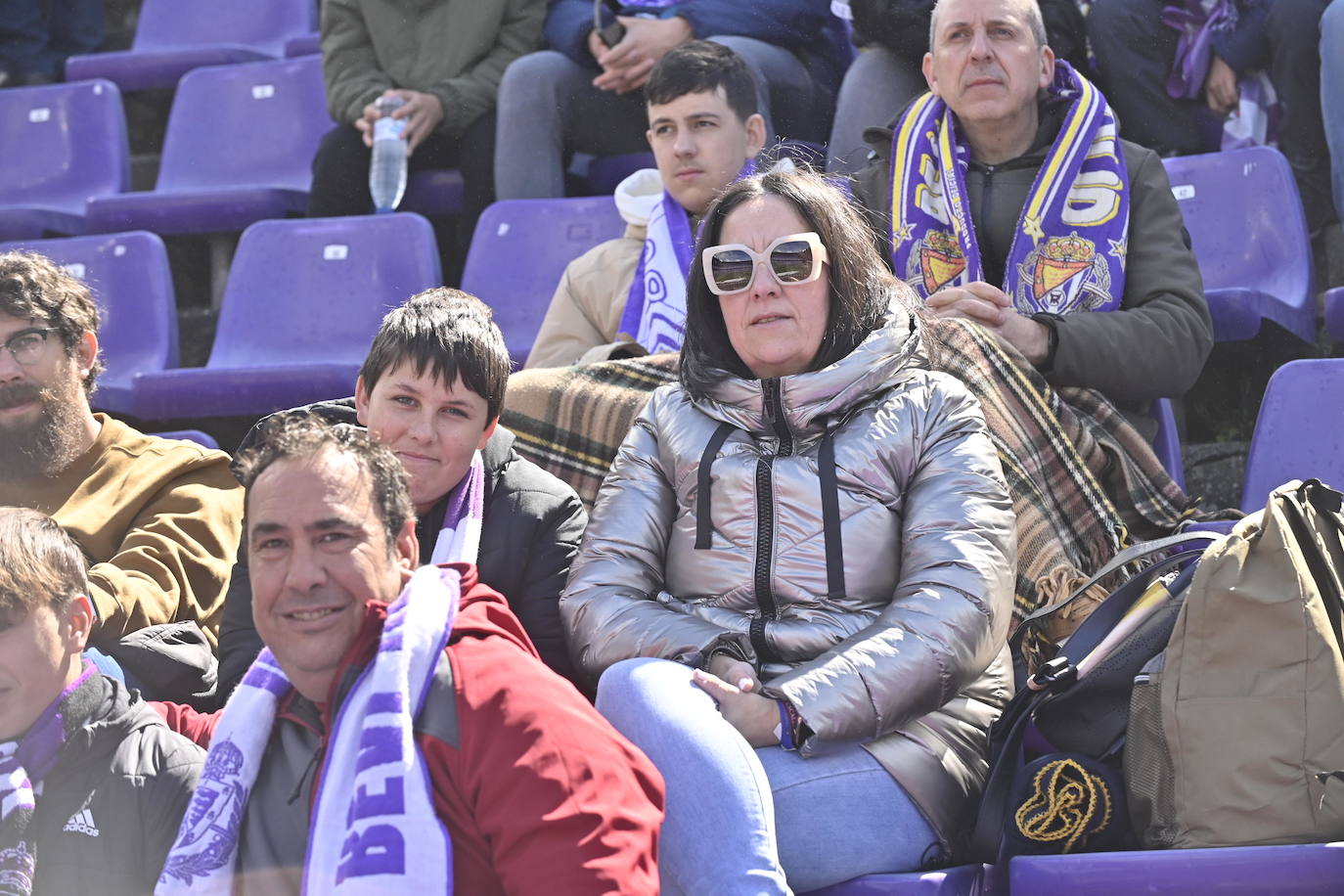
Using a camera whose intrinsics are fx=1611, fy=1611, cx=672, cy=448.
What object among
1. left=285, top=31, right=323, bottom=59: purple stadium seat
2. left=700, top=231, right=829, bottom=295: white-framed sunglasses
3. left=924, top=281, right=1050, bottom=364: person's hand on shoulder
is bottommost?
left=924, top=281, right=1050, bottom=364: person's hand on shoulder

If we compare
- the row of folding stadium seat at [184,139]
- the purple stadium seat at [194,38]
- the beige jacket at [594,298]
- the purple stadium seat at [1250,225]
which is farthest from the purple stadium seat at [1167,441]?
the purple stadium seat at [194,38]

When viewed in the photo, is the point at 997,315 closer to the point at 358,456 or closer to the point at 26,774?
the point at 358,456

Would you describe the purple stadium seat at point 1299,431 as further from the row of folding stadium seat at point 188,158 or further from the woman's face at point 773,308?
the row of folding stadium seat at point 188,158

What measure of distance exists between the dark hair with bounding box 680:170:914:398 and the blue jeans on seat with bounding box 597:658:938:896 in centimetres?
56

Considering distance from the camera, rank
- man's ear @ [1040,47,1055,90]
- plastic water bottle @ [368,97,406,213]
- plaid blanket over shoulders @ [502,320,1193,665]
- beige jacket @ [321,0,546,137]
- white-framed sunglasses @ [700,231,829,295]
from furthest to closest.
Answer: beige jacket @ [321,0,546,137] < plastic water bottle @ [368,97,406,213] < man's ear @ [1040,47,1055,90] < plaid blanket over shoulders @ [502,320,1193,665] < white-framed sunglasses @ [700,231,829,295]

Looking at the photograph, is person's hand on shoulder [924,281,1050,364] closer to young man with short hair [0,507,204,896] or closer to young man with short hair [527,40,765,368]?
young man with short hair [527,40,765,368]

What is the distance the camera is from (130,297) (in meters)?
4.15

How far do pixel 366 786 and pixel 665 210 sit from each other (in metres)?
1.95

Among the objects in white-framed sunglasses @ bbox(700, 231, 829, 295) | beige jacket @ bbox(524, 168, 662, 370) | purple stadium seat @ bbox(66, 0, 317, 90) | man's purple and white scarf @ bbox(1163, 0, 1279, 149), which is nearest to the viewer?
white-framed sunglasses @ bbox(700, 231, 829, 295)

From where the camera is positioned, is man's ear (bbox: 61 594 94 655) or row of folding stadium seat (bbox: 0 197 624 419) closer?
man's ear (bbox: 61 594 94 655)

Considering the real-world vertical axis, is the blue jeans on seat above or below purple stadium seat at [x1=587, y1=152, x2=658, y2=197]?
below

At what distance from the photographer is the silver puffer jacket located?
6.46 feet

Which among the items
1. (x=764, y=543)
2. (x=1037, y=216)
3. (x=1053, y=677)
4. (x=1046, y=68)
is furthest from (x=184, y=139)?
(x=1053, y=677)

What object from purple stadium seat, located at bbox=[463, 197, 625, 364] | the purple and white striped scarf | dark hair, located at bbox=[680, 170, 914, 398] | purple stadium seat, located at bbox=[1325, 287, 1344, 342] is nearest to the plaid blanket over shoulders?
→ dark hair, located at bbox=[680, 170, 914, 398]
